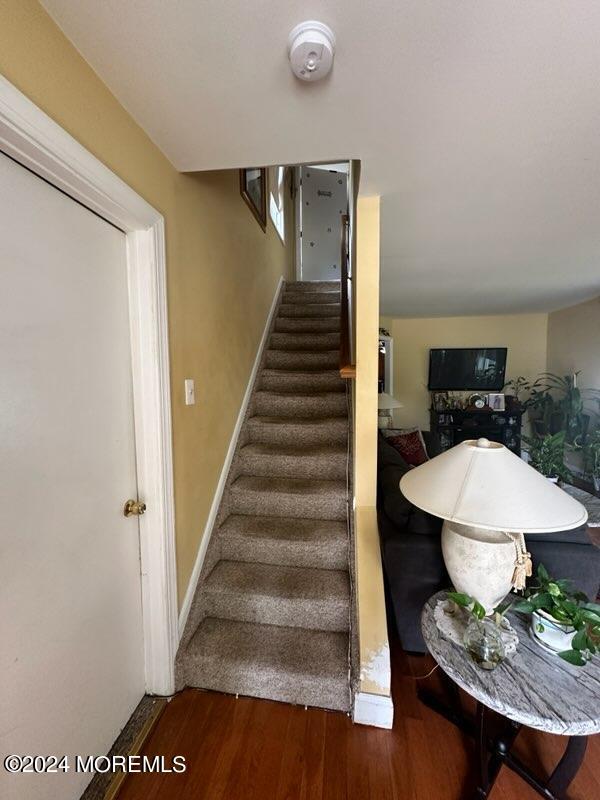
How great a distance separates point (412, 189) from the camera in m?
1.53

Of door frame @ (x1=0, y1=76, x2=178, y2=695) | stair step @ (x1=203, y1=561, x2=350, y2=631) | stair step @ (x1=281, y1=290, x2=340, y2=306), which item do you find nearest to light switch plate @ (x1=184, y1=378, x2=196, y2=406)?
door frame @ (x1=0, y1=76, x2=178, y2=695)

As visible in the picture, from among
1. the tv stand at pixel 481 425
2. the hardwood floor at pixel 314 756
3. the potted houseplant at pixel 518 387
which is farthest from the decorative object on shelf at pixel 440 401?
the hardwood floor at pixel 314 756

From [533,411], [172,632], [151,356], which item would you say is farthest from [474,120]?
[533,411]

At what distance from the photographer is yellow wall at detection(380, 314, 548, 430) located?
5.24 m

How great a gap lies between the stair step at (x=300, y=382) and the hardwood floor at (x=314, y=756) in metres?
2.01

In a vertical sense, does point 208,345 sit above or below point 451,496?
above

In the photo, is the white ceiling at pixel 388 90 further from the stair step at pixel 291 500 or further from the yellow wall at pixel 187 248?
the stair step at pixel 291 500

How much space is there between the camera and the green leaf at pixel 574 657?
95 centimetres

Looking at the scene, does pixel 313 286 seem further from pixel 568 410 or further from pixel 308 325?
pixel 568 410

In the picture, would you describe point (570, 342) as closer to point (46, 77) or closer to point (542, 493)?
point (542, 493)

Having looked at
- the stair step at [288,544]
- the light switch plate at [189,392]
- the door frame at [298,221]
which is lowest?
the stair step at [288,544]

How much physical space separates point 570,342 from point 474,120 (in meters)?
4.83

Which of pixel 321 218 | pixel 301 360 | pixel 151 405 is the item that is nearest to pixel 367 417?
pixel 151 405

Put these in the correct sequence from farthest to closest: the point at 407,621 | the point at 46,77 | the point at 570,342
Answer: the point at 570,342 < the point at 407,621 < the point at 46,77
